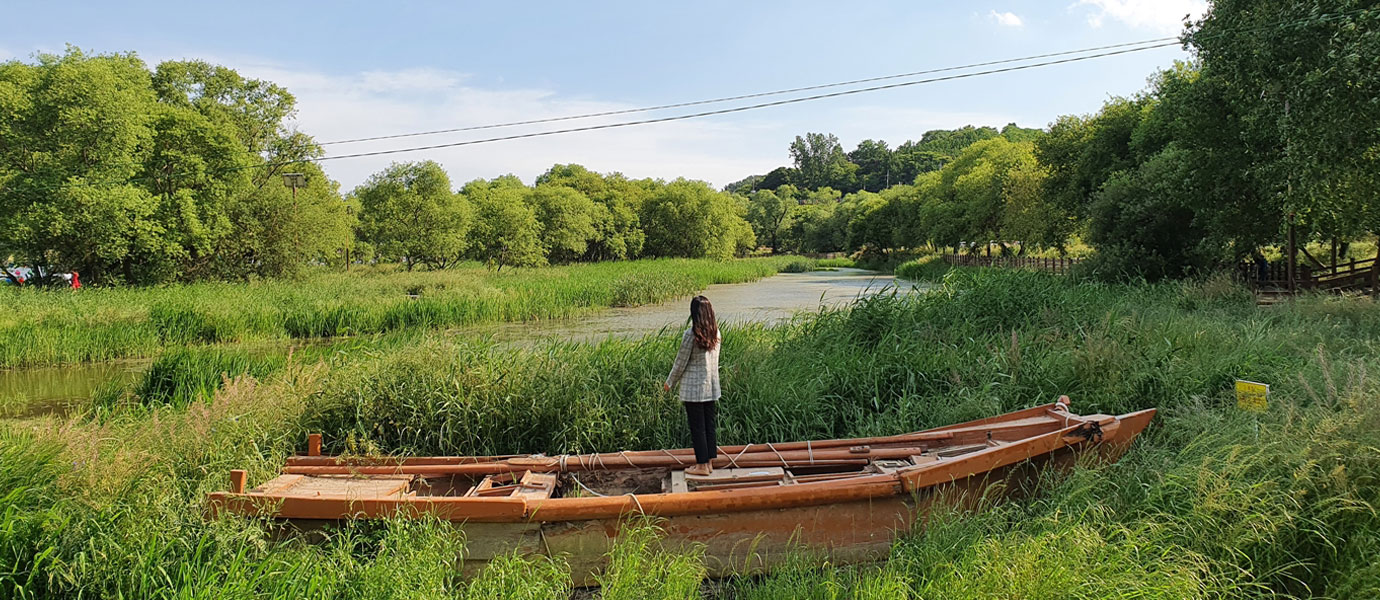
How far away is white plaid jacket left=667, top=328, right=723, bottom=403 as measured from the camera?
473 centimetres

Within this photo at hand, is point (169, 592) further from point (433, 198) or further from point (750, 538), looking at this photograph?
point (433, 198)

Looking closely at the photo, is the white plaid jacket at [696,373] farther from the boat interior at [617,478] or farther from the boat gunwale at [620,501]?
the boat gunwale at [620,501]

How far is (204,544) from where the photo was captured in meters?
3.61

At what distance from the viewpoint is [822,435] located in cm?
653

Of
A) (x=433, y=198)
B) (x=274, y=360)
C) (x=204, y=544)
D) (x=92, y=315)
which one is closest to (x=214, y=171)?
(x=433, y=198)

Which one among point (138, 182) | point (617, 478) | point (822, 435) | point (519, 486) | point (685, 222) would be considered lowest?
point (822, 435)

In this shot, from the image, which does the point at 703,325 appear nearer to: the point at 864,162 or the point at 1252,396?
the point at 1252,396

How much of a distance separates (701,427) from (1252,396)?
12.4ft

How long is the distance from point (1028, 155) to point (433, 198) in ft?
83.6

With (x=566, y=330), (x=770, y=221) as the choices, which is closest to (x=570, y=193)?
(x=566, y=330)

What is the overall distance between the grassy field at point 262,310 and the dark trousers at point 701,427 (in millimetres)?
7454

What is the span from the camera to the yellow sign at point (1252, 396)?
192 inches

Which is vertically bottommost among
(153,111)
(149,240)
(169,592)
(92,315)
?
(169,592)

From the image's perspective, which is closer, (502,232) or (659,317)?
(659,317)
